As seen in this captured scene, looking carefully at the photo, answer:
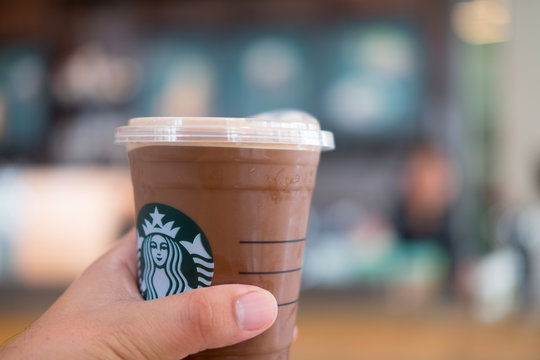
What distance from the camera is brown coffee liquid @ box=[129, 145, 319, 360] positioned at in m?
0.69

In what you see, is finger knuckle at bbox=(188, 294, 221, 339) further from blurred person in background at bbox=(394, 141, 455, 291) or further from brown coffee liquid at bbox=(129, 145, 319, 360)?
blurred person in background at bbox=(394, 141, 455, 291)

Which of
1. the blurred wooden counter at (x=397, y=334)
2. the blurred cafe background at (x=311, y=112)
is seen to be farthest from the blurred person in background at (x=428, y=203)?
the blurred wooden counter at (x=397, y=334)

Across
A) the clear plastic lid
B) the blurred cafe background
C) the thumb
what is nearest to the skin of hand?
the thumb

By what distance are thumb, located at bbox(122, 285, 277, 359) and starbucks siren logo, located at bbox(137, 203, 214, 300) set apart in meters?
0.05

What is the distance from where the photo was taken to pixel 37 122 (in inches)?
146

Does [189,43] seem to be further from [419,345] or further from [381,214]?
[419,345]

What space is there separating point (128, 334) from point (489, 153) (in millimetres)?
4012

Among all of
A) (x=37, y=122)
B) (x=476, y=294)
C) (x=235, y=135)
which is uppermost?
(x=235, y=135)

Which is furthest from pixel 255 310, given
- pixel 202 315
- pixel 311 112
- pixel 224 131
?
pixel 311 112

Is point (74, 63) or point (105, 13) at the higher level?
point (105, 13)

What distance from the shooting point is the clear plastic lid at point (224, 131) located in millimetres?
689

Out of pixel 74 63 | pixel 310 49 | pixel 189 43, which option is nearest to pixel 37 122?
pixel 74 63

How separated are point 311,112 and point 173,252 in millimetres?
2892

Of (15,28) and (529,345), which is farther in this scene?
(15,28)
